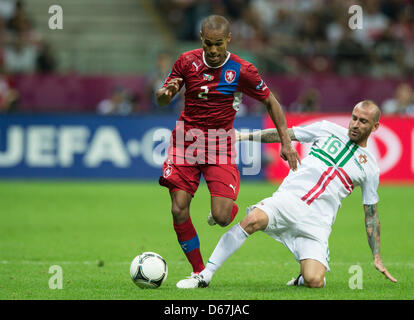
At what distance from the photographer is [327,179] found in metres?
7.34

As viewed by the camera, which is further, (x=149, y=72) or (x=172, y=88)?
(x=149, y=72)

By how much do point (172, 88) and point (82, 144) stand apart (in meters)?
10.8

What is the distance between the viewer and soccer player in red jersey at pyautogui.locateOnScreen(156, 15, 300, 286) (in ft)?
23.7

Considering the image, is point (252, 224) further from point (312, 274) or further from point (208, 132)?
→ point (208, 132)

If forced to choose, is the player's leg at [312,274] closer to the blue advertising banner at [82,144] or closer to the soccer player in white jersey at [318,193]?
the soccer player in white jersey at [318,193]

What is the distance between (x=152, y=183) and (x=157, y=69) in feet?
8.80

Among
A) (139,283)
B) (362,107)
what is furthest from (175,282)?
(362,107)

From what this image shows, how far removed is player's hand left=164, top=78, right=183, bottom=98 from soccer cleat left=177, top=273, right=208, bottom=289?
162 cm

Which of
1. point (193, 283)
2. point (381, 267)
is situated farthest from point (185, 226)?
point (381, 267)

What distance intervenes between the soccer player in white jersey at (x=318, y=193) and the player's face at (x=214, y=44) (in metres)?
0.82

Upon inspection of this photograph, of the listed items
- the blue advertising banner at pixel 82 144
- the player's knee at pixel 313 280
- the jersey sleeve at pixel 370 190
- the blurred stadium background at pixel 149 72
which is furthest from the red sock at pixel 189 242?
the blue advertising banner at pixel 82 144

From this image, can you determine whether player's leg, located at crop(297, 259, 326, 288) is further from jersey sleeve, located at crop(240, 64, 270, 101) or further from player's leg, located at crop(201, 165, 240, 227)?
jersey sleeve, located at crop(240, 64, 270, 101)

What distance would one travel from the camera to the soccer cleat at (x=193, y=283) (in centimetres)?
688

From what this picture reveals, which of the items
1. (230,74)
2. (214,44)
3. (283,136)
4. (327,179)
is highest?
(214,44)
